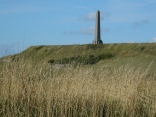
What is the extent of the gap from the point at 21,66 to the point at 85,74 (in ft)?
4.88

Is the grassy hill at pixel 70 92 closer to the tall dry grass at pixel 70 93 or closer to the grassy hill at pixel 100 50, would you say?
the tall dry grass at pixel 70 93

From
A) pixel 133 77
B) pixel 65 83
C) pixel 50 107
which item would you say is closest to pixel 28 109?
pixel 50 107

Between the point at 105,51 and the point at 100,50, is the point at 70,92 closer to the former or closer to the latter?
the point at 105,51

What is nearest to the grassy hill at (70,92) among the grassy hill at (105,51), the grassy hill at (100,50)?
the grassy hill at (105,51)

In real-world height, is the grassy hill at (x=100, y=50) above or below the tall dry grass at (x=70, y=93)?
above

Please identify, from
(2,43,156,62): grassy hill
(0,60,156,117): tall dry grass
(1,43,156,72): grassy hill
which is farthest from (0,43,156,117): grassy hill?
(2,43,156,62): grassy hill

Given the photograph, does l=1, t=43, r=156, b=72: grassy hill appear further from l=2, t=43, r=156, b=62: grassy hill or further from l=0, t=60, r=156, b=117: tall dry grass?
l=0, t=60, r=156, b=117: tall dry grass

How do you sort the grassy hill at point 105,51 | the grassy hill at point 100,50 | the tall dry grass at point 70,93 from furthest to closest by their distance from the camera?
the grassy hill at point 100,50, the grassy hill at point 105,51, the tall dry grass at point 70,93

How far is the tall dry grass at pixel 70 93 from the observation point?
7.06m

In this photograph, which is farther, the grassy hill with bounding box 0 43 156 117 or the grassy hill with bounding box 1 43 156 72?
the grassy hill with bounding box 1 43 156 72

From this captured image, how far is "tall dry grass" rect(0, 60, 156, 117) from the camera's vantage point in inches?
278

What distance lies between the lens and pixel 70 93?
7348mm

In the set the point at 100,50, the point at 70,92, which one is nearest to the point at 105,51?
the point at 100,50

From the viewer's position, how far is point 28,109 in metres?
6.96
